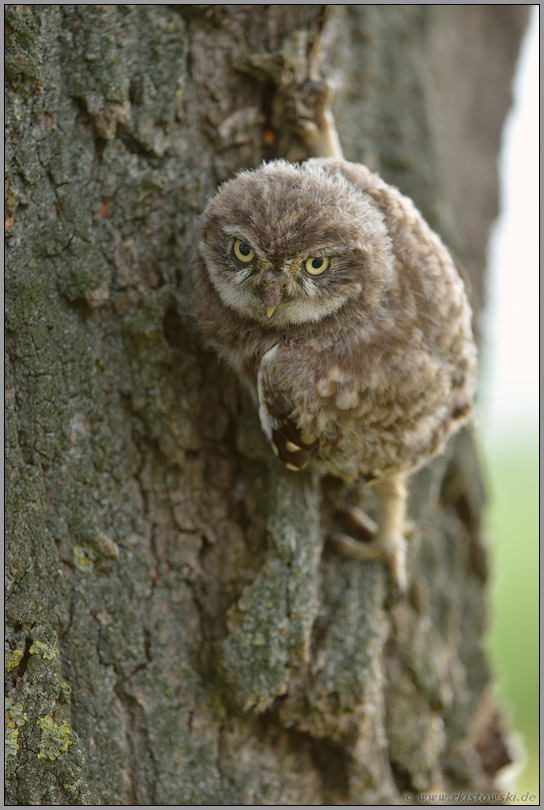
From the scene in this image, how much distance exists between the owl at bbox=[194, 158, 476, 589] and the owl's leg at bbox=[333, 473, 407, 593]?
10.9 inches

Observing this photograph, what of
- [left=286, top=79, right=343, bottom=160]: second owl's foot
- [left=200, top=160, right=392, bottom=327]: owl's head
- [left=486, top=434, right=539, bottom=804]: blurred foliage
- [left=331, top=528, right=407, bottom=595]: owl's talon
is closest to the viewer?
[left=200, top=160, right=392, bottom=327]: owl's head

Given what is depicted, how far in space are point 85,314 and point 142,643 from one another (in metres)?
1.23

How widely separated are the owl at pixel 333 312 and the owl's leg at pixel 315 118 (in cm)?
29

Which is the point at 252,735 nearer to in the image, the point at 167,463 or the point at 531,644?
the point at 167,463

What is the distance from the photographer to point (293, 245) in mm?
2037

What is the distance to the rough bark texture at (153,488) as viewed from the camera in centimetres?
205

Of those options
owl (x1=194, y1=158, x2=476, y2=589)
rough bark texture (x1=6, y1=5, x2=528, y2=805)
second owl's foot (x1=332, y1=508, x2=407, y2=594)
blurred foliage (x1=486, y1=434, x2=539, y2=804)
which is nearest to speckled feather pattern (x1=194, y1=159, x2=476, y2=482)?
owl (x1=194, y1=158, x2=476, y2=589)

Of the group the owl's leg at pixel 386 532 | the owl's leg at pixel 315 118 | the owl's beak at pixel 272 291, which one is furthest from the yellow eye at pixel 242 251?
the owl's leg at pixel 386 532

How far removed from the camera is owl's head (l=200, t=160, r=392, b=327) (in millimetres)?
2049

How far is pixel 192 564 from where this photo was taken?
232cm

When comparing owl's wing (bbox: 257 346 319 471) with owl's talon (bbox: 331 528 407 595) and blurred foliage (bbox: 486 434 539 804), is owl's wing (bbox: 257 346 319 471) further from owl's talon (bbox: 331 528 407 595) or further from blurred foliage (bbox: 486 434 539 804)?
blurred foliage (bbox: 486 434 539 804)

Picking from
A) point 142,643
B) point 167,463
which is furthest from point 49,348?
point 142,643

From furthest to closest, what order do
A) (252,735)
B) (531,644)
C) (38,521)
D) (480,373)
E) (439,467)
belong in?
(531,644) < (480,373) < (439,467) < (252,735) < (38,521)

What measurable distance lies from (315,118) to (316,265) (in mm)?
902
